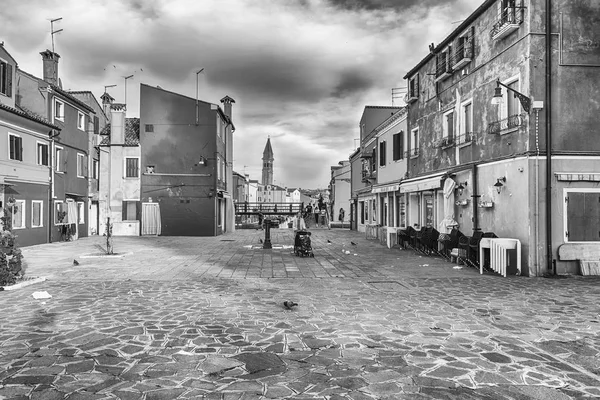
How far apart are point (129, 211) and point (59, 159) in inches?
282

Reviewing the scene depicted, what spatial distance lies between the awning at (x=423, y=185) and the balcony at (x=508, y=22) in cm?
547

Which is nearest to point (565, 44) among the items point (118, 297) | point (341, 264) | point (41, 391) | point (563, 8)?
point (563, 8)

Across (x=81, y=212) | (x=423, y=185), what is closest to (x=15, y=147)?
(x=81, y=212)

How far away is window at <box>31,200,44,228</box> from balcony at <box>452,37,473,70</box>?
66.9ft

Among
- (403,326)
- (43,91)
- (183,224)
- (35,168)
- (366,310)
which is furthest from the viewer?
(183,224)

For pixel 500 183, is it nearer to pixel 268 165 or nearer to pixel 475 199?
pixel 475 199

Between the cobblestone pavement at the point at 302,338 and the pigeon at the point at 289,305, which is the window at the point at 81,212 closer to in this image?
the cobblestone pavement at the point at 302,338

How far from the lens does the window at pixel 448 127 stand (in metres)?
16.1

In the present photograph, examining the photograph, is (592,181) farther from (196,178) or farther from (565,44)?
(196,178)

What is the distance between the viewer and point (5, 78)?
19656 millimetres

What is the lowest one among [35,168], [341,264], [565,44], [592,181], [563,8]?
[341,264]

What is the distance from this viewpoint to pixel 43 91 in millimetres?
23047

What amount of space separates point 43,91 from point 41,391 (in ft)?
76.8

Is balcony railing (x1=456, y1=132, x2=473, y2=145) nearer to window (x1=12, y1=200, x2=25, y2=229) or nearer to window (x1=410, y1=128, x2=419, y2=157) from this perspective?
window (x1=410, y1=128, x2=419, y2=157)
